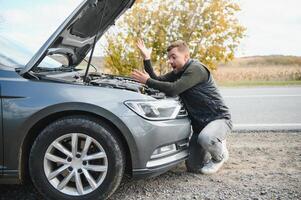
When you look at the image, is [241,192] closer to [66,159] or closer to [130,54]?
[66,159]

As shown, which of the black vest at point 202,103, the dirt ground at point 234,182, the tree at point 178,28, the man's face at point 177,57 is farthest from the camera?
the tree at point 178,28

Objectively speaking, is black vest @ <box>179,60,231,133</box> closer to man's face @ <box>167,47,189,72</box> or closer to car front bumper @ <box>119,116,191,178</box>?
man's face @ <box>167,47,189,72</box>

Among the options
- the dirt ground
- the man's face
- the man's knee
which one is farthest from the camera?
the man's face

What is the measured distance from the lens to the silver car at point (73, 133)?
121 inches

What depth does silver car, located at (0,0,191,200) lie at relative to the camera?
10.1 ft

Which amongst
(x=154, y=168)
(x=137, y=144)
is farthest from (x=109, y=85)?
(x=154, y=168)

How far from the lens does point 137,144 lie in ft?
10.3

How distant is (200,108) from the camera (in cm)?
411

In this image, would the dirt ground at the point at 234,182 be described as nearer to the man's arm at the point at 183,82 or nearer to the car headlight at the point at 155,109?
the car headlight at the point at 155,109

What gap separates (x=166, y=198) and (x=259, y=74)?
16749 mm

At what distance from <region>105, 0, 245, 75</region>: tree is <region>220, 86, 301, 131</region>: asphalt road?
1582 mm

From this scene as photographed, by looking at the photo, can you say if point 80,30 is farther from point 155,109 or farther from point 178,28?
point 178,28

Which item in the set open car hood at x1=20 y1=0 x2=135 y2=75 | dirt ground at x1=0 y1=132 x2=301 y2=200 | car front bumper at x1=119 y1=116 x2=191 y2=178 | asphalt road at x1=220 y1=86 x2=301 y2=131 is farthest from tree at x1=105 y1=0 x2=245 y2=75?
car front bumper at x1=119 y1=116 x2=191 y2=178

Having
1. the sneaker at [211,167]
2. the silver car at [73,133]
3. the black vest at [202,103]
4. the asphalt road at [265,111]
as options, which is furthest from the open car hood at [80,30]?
the asphalt road at [265,111]
